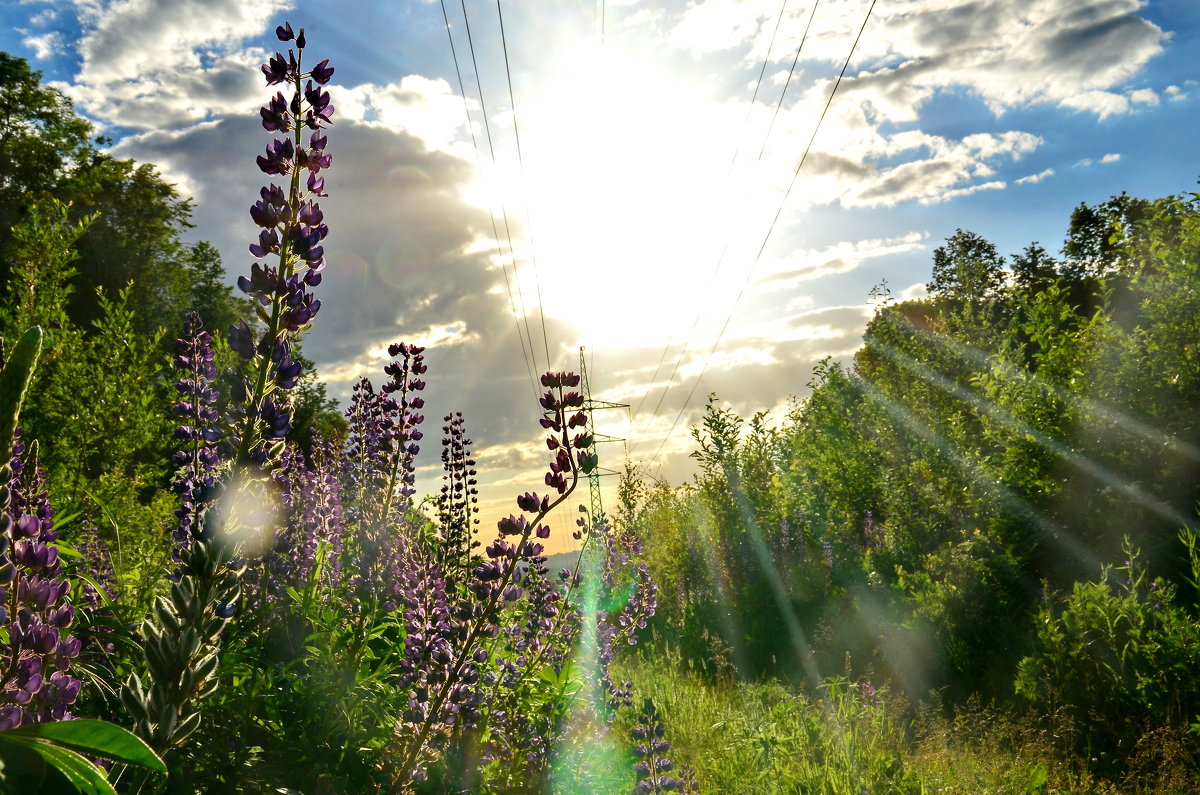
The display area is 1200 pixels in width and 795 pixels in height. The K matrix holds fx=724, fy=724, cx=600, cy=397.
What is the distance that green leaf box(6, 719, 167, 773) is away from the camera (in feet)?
1.60

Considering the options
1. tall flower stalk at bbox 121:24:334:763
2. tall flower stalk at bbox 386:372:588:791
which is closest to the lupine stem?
tall flower stalk at bbox 386:372:588:791

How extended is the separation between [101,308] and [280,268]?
772 inches

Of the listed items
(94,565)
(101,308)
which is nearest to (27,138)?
(101,308)

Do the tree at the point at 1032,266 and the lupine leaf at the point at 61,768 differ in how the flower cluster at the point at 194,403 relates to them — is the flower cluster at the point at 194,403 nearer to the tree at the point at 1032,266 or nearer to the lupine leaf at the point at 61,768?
the lupine leaf at the point at 61,768

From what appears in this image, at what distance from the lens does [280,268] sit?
4.22 ft

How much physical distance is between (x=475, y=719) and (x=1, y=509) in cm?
250

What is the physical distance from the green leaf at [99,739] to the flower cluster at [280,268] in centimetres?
61

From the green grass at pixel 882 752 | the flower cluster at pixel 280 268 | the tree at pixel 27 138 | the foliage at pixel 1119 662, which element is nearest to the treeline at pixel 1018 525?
the foliage at pixel 1119 662

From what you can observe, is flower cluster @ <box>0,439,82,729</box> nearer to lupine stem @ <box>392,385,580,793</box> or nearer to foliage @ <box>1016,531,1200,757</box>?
lupine stem @ <box>392,385,580,793</box>

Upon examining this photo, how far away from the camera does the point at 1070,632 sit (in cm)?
638

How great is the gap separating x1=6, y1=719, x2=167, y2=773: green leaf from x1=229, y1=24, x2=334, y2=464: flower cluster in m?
0.61

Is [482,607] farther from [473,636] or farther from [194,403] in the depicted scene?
[194,403]

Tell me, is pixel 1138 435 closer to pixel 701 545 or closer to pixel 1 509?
pixel 701 545

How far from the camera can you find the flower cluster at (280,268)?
1.20m
